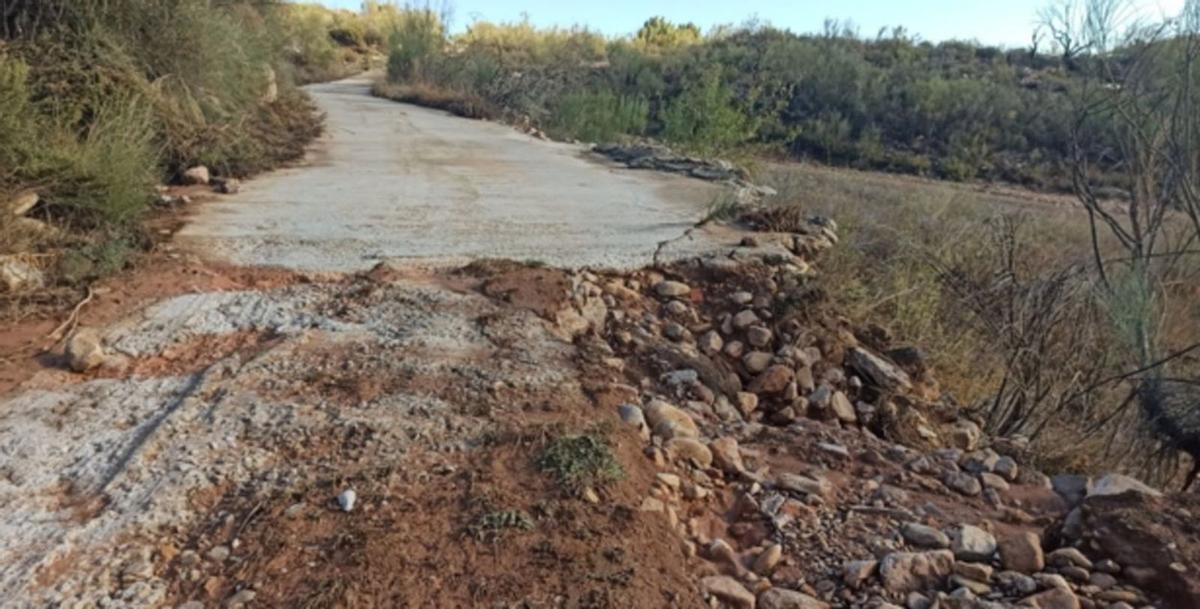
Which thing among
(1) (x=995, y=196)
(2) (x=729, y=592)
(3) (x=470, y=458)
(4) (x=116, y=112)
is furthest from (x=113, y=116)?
(1) (x=995, y=196)

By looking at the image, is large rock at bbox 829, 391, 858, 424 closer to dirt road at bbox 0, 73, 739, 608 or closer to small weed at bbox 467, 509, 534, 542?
A: dirt road at bbox 0, 73, 739, 608

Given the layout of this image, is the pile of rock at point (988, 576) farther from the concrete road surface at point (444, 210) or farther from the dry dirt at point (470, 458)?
the concrete road surface at point (444, 210)

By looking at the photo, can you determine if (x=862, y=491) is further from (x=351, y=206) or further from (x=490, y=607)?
(x=351, y=206)

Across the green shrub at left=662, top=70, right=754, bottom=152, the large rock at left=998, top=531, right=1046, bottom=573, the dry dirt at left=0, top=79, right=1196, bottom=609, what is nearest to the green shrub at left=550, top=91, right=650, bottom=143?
the green shrub at left=662, top=70, right=754, bottom=152

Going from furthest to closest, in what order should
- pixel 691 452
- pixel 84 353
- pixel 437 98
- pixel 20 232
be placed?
pixel 437 98
pixel 20 232
pixel 84 353
pixel 691 452

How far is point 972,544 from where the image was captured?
9.16 feet

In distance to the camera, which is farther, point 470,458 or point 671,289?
point 671,289

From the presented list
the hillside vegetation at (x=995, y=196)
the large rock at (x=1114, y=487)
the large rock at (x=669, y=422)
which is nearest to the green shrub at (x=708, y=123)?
the hillside vegetation at (x=995, y=196)

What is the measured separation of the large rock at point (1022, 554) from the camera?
8.86 ft

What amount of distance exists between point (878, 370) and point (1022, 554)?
2051mm

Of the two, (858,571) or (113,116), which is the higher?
(113,116)

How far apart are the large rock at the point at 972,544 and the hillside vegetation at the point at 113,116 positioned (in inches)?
171

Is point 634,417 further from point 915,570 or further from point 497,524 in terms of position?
point 915,570

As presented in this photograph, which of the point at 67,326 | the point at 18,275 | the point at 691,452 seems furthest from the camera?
the point at 18,275
